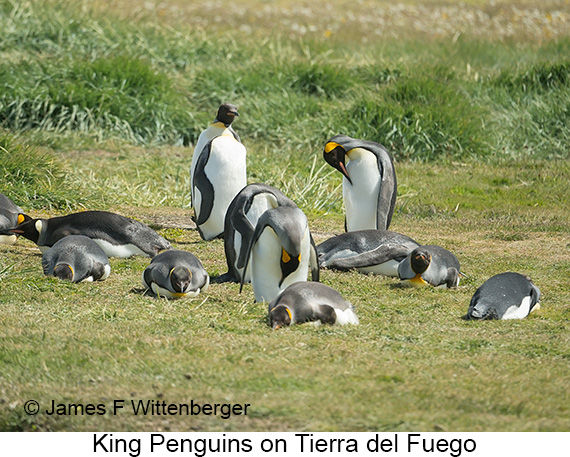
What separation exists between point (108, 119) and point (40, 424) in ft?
34.2

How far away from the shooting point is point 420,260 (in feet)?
20.5

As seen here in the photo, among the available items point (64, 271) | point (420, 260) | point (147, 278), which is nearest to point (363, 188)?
point (420, 260)

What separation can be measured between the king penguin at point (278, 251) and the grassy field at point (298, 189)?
209 millimetres

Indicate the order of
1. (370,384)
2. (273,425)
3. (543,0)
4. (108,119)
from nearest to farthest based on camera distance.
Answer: (273,425) → (370,384) → (108,119) → (543,0)

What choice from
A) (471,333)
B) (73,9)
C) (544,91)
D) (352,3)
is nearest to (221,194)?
(471,333)

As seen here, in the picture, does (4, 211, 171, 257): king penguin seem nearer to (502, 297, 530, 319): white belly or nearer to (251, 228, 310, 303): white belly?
(251, 228, 310, 303): white belly

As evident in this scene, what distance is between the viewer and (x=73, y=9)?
58.5 feet

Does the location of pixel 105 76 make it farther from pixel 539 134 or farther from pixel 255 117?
pixel 539 134

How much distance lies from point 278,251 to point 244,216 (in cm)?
51

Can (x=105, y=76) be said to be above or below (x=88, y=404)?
above

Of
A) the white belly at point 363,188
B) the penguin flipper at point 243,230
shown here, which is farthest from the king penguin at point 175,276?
the white belly at point 363,188

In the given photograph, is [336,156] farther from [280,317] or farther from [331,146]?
[280,317]

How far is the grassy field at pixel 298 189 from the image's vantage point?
4.00m

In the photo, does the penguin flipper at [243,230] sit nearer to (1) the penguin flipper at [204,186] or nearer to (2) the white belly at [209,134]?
(1) the penguin flipper at [204,186]
